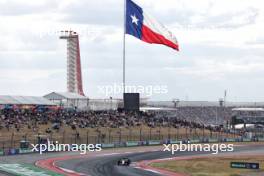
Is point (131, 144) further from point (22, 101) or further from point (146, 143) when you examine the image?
point (22, 101)

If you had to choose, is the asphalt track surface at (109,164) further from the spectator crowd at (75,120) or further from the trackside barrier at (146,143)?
the spectator crowd at (75,120)

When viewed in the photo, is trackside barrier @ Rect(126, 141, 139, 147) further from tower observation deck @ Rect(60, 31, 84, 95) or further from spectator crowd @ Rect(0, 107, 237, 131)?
tower observation deck @ Rect(60, 31, 84, 95)

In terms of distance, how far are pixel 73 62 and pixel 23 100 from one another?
3255 centimetres

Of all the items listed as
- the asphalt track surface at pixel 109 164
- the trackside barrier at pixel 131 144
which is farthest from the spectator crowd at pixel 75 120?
the asphalt track surface at pixel 109 164

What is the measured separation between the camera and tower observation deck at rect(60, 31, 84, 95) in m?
123

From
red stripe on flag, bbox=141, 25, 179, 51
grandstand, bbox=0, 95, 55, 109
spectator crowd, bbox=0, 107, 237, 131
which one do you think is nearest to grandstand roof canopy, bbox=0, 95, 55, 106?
grandstand, bbox=0, 95, 55, 109

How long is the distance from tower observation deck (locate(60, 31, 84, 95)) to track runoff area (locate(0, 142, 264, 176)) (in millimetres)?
51371

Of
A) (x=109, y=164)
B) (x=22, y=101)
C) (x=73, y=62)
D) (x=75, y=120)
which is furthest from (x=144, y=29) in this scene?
(x=73, y=62)

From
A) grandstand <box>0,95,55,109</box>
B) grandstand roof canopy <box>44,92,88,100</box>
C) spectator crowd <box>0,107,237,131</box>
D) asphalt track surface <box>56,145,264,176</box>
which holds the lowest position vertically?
asphalt track surface <box>56,145,264,176</box>

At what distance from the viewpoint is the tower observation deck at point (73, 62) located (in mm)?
123250

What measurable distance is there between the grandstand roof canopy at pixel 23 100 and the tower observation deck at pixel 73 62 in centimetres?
2534

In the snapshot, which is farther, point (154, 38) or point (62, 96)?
point (62, 96)

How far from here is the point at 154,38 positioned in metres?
55.8

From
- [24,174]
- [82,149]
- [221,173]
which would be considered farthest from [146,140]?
[24,174]
